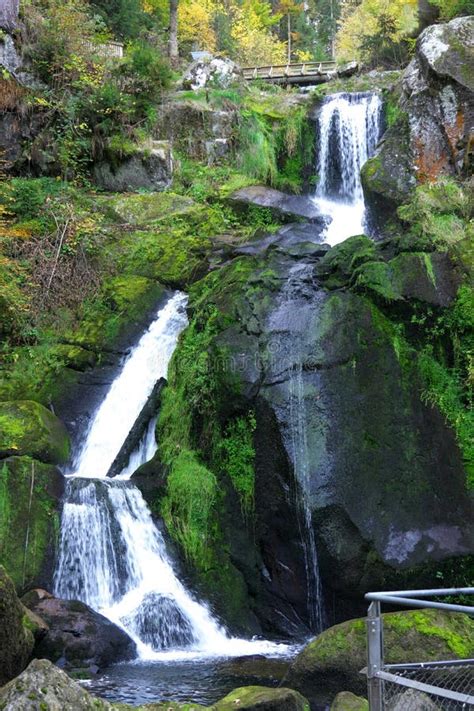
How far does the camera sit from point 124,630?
27.8ft

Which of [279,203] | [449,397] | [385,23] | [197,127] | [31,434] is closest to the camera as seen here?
[449,397]

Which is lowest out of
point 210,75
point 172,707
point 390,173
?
point 172,707

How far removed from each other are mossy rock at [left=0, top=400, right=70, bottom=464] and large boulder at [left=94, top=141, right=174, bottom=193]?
827 centimetres

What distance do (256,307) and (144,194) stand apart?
6998mm

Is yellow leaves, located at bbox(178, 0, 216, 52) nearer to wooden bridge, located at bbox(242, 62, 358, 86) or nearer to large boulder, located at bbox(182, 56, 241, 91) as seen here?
wooden bridge, located at bbox(242, 62, 358, 86)

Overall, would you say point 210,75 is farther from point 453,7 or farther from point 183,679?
point 183,679

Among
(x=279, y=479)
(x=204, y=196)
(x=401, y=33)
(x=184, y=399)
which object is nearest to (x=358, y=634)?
(x=279, y=479)

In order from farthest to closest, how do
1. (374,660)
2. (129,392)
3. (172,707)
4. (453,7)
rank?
(453,7) → (129,392) → (172,707) → (374,660)

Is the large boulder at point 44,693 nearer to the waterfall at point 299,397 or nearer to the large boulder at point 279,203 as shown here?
the waterfall at point 299,397

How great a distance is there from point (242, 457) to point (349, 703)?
4404 mm

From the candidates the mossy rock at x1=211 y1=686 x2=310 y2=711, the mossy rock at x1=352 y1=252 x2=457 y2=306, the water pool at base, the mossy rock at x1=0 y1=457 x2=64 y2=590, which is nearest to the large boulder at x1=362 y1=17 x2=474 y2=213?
the mossy rock at x1=352 y1=252 x2=457 y2=306

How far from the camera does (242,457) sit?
32.4 feet

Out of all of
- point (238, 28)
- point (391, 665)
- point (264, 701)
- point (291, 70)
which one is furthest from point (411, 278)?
point (238, 28)

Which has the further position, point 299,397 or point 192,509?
point 192,509
